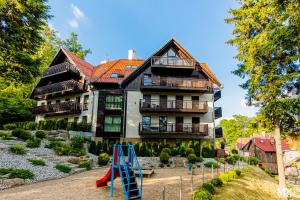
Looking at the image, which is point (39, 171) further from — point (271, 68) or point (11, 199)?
point (271, 68)

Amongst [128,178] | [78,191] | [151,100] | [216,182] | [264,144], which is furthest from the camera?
[264,144]

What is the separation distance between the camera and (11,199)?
8109mm

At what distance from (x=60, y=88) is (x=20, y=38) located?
10.8 m

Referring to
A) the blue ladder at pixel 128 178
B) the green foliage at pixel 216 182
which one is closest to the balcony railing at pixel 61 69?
the blue ladder at pixel 128 178

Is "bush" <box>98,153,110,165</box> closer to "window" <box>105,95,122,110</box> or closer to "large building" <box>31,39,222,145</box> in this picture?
"large building" <box>31,39,222,145</box>

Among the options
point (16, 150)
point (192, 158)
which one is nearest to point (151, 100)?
point (192, 158)

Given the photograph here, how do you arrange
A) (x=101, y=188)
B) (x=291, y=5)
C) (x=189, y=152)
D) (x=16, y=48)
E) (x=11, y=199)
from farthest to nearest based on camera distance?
(x=189, y=152) < (x=16, y=48) < (x=291, y=5) < (x=101, y=188) < (x=11, y=199)

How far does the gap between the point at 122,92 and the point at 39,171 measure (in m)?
15.2

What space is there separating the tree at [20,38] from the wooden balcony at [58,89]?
8179mm

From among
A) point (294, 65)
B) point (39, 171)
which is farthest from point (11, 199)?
point (294, 65)

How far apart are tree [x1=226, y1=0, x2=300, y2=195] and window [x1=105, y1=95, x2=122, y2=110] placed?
610 inches

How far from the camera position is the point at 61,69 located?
A: 29.0 m

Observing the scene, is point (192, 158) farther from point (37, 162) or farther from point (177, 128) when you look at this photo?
point (37, 162)

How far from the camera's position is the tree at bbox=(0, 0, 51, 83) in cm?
1756
